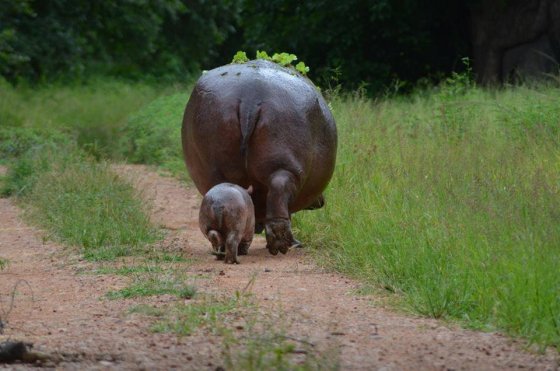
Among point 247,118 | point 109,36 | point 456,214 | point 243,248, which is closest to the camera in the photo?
point 456,214

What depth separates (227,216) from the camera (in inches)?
312

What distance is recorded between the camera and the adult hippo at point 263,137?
830cm

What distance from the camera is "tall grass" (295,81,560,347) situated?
592 cm

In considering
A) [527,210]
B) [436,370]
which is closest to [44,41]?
[527,210]

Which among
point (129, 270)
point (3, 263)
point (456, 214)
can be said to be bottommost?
point (3, 263)

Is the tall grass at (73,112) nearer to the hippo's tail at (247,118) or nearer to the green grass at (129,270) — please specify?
the hippo's tail at (247,118)

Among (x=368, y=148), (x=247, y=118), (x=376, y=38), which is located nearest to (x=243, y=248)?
(x=247, y=118)

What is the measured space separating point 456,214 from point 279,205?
4.56 ft

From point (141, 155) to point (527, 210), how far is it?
1132 cm

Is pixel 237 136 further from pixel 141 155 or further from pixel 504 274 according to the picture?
pixel 141 155

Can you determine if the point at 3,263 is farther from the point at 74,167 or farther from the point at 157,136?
the point at 157,136

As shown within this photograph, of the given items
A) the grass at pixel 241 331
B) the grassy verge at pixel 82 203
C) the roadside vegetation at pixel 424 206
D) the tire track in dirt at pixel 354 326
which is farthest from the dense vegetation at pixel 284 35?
the grass at pixel 241 331

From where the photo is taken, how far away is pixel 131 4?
1059 inches

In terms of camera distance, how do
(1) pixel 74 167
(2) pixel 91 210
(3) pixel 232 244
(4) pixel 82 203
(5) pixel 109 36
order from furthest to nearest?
(5) pixel 109 36, (1) pixel 74 167, (4) pixel 82 203, (2) pixel 91 210, (3) pixel 232 244
